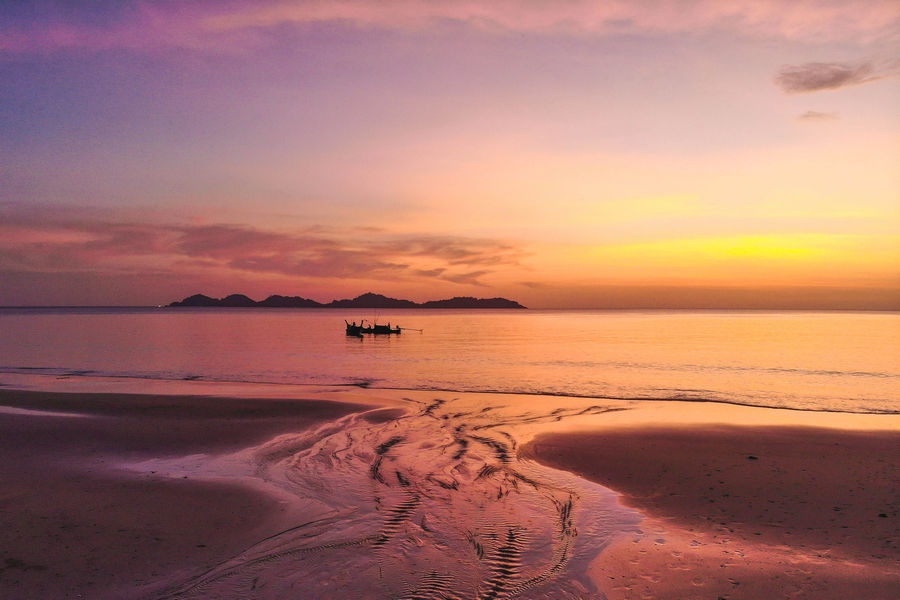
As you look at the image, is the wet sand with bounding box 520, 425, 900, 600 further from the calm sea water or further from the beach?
the calm sea water

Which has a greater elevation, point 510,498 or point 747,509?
point 747,509

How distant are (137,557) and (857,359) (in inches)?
2049

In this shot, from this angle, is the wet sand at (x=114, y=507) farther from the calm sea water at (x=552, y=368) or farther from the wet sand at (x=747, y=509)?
the calm sea water at (x=552, y=368)

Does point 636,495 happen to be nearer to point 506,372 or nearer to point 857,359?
point 506,372

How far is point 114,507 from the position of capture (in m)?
9.98

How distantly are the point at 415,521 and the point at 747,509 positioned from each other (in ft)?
21.8

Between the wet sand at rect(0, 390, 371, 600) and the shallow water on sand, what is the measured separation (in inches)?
29.1

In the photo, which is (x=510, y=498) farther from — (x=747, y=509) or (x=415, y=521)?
(x=747, y=509)

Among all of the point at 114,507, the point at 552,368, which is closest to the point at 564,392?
the point at 552,368

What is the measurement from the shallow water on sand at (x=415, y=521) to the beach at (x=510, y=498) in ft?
0.24

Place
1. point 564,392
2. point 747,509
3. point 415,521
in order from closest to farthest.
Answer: point 415,521 → point 747,509 → point 564,392

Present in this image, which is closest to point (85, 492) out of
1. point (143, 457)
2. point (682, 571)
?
point (143, 457)

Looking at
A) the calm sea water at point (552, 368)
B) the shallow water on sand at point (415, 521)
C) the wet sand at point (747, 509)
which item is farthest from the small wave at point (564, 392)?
the shallow water on sand at point (415, 521)

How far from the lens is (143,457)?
13.9 meters
